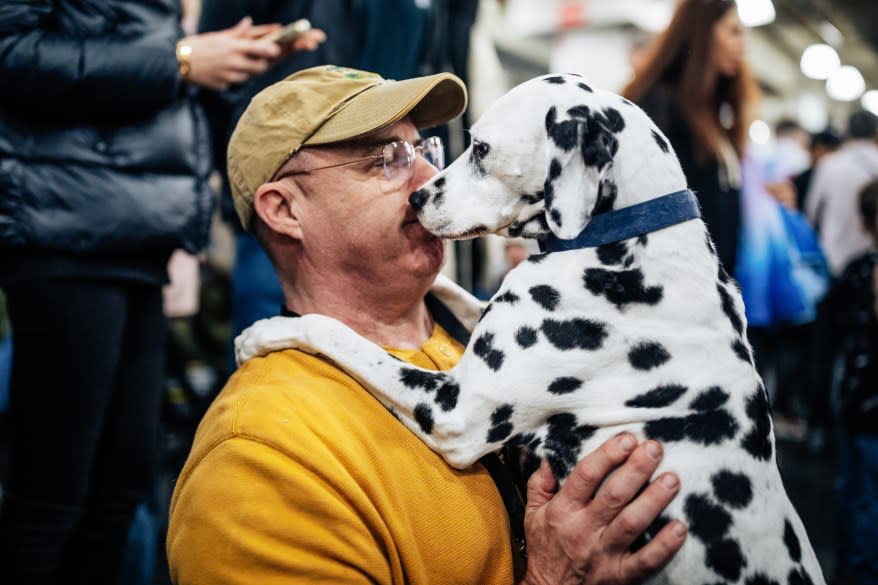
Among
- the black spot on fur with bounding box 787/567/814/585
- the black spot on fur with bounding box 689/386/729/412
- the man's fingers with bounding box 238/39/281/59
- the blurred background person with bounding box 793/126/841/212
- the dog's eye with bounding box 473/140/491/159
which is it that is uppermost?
the dog's eye with bounding box 473/140/491/159

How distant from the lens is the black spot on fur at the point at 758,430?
167 cm

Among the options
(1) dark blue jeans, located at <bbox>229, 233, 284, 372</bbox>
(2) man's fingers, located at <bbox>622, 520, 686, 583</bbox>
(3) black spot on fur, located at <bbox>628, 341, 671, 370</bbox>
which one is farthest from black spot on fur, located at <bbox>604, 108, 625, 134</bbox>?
(1) dark blue jeans, located at <bbox>229, 233, 284, 372</bbox>

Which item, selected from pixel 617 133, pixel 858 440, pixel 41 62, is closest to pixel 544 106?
pixel 617 133

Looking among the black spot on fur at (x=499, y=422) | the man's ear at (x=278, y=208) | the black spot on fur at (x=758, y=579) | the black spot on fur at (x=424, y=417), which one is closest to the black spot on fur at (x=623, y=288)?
the black spot on fur at (x=499, y=422)

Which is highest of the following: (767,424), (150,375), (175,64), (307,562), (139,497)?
(175,64)

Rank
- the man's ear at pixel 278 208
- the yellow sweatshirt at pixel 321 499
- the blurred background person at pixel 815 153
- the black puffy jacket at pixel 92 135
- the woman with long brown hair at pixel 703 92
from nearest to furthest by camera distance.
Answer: the yellow sweatshirt at pixel 321 499, the man's ear at pixel 278 208, the black puffy jacket at pixel 92 135, the woman with long brown hair at pixel 703 92, the blurred background person at pixel 815 153

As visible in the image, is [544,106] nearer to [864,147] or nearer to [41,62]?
[41,62]

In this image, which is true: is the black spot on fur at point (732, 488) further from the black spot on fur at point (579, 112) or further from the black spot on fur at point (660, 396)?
the black spot on fur at point (579, 112)

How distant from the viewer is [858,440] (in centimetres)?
402

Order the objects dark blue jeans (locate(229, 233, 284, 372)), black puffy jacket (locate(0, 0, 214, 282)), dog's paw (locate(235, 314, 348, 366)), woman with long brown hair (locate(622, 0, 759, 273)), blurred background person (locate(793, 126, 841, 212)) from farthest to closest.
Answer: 1. blurred background person (locate(793, 126, 841, 212))
2. woman with long brown hair (locate(622, 0, 759, 273))
3. dark blue jeans (locate(229, 233, 284, 372))
4. black puffy jacket (locate(0, 0, 214, 282))
5. dog's paw (locate(235, 314, 348, 366))

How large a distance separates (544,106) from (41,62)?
1.36m

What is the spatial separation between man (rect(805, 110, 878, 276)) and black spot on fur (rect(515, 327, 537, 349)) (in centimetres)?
512

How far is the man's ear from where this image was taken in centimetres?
211

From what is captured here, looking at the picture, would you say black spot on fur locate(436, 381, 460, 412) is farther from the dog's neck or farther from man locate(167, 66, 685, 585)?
the dog's neck
